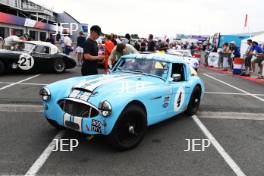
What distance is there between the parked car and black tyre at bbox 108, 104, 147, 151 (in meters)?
7.66

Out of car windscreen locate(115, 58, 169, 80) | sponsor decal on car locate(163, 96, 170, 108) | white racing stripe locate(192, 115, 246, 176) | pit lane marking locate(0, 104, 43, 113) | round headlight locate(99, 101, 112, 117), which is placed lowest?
white racing stripe locate(192, 115, 246, 176)

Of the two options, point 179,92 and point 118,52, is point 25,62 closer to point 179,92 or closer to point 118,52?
point 118,52

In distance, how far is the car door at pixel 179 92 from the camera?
5170mm

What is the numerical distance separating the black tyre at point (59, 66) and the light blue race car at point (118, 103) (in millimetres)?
7408

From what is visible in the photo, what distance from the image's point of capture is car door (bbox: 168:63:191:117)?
5.17 meters

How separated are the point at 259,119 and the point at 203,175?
3.37 metres

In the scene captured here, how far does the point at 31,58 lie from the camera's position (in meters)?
11.0

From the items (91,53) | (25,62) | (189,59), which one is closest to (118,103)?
(91,53)

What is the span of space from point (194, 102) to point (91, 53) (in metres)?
2.40

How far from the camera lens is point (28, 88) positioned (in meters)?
8.57

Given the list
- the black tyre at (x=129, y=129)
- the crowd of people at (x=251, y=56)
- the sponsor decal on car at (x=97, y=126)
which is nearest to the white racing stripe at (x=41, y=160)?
the sponsor decal on car at (x=97, y=126)

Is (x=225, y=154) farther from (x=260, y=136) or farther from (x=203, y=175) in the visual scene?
(x=260, y=136)

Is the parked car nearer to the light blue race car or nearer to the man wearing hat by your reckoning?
the man wearing hat

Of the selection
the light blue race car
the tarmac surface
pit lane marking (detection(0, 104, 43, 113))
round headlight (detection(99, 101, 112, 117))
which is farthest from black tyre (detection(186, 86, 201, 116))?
pit lane marking (detection(0, 104, 43, 113))
